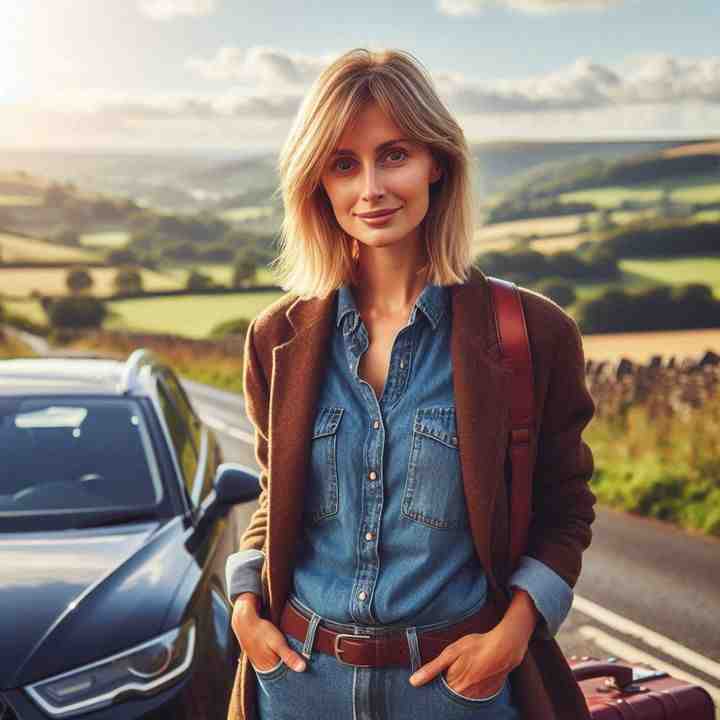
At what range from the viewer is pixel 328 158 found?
186cm

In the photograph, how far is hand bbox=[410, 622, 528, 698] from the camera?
5.67 ft

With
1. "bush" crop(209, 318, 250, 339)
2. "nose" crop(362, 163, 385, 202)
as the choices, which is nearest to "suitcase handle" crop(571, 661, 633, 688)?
"nose" crop(362, 163, 385, 202)

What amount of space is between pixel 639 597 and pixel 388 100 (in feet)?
15.9

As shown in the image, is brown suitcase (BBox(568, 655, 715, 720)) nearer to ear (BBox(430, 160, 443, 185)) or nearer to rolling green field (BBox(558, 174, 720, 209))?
ear (BBox(430, 160, 443, 185))

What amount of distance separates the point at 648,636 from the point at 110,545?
9.91 ft

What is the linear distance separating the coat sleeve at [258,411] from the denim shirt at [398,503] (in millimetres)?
159

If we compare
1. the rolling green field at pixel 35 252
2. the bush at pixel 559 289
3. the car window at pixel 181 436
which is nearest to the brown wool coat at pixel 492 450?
the car window at pixel 181 436

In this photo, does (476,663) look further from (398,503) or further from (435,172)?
(435,172)

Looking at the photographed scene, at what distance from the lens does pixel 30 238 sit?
22188 mm

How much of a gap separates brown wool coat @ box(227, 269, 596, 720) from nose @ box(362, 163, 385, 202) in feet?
0.69

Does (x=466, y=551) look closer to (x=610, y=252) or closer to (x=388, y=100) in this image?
(x=388, y=100)

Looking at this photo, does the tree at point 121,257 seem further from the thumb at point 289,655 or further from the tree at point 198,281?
the thumb at point 289,655

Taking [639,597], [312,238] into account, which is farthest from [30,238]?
[312,238]

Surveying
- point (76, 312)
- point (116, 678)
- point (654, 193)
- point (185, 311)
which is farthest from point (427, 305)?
point (76, 312)
